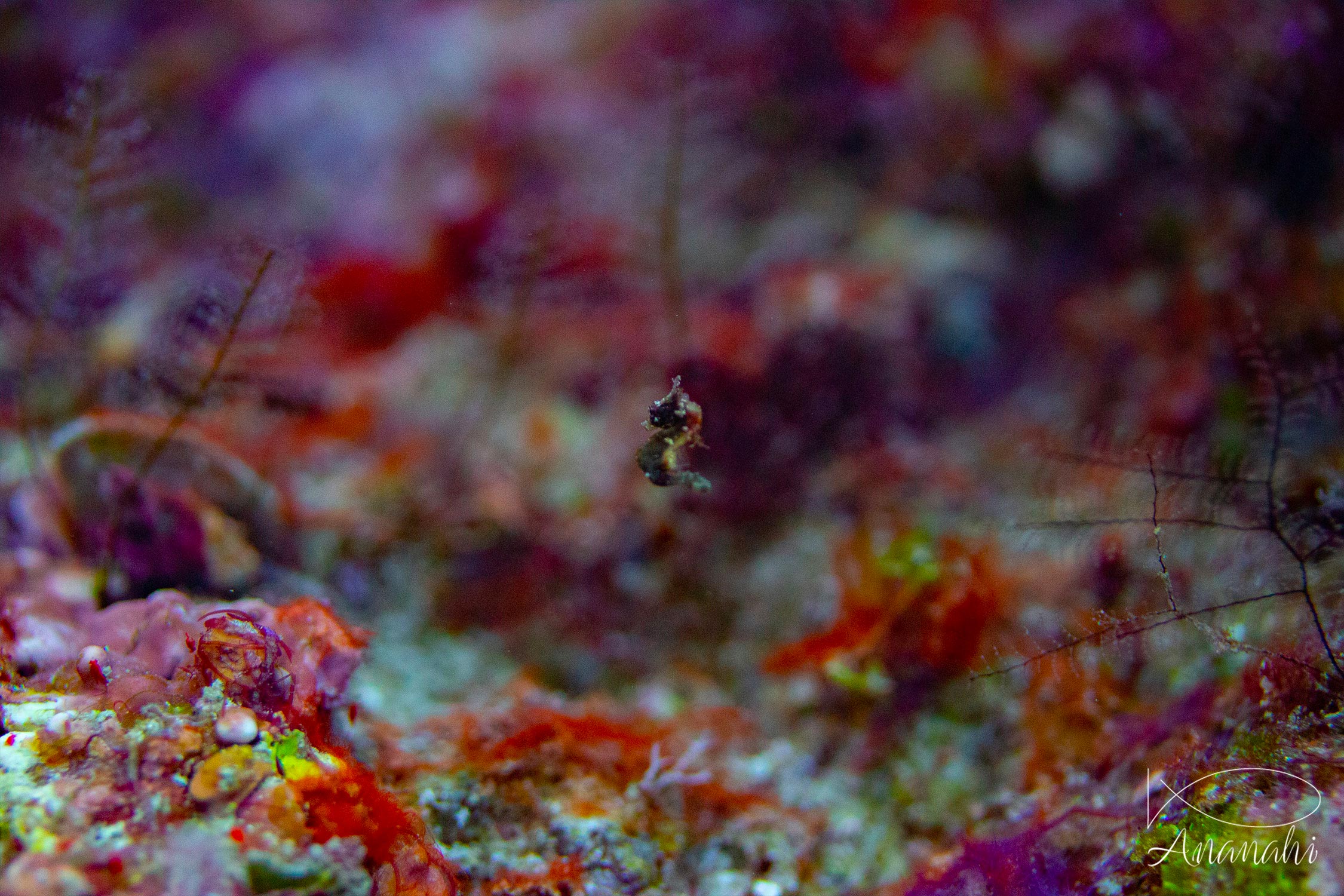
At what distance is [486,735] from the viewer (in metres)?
1.90

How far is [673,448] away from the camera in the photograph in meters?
1.48

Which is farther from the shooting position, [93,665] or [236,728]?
[93,665]

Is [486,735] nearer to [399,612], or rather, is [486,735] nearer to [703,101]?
[399,612]

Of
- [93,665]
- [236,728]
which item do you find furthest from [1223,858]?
[93,665]

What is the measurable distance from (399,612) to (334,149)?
322 cm

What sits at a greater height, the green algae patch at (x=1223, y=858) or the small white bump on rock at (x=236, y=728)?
the small white bump on rock at (x=236, y=728)

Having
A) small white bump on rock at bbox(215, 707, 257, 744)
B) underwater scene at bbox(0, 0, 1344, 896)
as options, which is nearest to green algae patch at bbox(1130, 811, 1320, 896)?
underwater scene at bbox(0, 0, 1344, 896)

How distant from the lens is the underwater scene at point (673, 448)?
1.48 metres

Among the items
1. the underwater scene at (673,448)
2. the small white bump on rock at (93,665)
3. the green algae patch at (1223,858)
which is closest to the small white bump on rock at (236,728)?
the underwater scene at (673,448)

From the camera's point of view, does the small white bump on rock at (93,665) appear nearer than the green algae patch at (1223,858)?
No

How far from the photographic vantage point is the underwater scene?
1483mm

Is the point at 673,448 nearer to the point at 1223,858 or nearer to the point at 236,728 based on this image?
the point at 236,728

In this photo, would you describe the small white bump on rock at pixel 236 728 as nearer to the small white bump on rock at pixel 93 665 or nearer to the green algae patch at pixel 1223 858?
the small white bump on rock at pixel 93 665

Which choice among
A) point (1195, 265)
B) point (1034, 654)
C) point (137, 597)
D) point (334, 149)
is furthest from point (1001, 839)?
point (334, 149)
